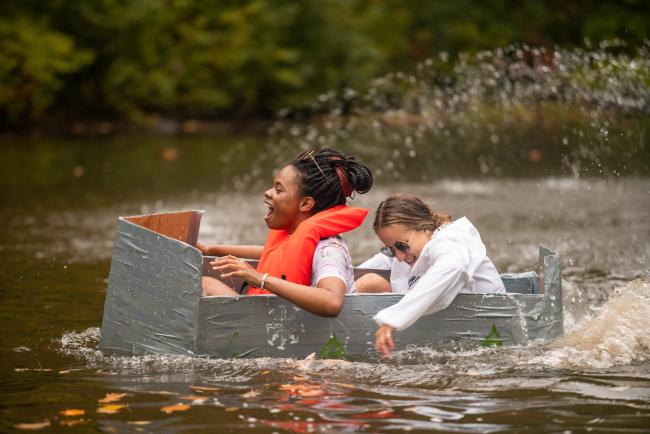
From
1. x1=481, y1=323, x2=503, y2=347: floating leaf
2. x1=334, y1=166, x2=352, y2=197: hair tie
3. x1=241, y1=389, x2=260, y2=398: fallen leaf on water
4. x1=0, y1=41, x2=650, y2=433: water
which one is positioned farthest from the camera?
x1=334, y1=166, x2=352, y2=197: hair tie

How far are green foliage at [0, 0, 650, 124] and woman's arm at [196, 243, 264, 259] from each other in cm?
1652

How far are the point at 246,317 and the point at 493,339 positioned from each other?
119 cm

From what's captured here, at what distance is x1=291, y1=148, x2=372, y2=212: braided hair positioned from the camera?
16.4 feet

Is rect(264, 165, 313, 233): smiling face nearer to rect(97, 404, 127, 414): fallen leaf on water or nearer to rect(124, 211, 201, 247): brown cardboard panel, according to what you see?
rect(124, 211, 201, 247): brown cardboard panel

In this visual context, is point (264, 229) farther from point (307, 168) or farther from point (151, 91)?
point (151, 91)

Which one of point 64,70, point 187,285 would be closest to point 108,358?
point 187,285

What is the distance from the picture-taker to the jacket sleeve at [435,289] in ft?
14.9

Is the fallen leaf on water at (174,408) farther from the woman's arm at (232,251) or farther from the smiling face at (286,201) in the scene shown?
the woman's arm at (232,251)

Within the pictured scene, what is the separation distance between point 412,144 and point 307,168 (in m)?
12.6

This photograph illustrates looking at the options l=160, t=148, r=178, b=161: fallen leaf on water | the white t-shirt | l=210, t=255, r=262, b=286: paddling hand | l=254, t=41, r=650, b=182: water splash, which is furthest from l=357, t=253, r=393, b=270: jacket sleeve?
l=160, t=148, r=178, b=161: fallen leaf on water

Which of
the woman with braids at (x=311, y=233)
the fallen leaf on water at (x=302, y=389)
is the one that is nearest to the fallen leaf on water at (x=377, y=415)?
the fallen leaf on water at (x=302, y=389)

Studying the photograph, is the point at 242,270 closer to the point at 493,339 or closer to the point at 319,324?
the point at 319,324

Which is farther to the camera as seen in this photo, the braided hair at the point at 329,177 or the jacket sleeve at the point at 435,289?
the braided hair at the point at 329,177

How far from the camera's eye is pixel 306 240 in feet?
15.8
